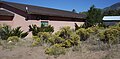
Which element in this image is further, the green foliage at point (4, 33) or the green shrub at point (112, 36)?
→ the green foliage at point (4, 33)

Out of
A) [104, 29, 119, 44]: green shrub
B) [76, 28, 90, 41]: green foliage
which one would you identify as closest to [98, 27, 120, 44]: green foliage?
[104, 29, 119, 44]: green shrub

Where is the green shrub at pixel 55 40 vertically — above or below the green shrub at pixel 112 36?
below

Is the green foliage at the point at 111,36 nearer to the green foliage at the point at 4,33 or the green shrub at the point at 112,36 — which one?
the green shrub at the point at 112,36

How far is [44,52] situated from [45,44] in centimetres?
242

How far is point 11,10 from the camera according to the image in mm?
21844

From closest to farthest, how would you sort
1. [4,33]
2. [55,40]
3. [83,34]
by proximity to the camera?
[55,40] < [83,34] < [4,33]

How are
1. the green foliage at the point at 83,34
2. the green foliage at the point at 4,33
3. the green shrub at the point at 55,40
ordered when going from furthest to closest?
the green foliage at the point at 4,33
the green foliage at the point at 83,34
the green shrub at the point at 55,40

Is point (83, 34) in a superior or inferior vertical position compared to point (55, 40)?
superior

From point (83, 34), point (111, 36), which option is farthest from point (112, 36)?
point (83, 34)

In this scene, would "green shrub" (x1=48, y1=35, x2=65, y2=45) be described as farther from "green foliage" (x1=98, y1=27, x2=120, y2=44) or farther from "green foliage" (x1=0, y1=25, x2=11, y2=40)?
"green foliage" (x1=0, y1=25, x2=11, y2=40)

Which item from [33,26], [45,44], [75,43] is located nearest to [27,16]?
[33,26]

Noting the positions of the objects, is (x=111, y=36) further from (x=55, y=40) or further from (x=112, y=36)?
(x=55, y=40)

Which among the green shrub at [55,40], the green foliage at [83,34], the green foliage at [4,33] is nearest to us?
the green shrub at [55,40]

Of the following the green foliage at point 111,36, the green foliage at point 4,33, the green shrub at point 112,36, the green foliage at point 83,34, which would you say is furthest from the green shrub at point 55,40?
the green foliage at point 4,33
